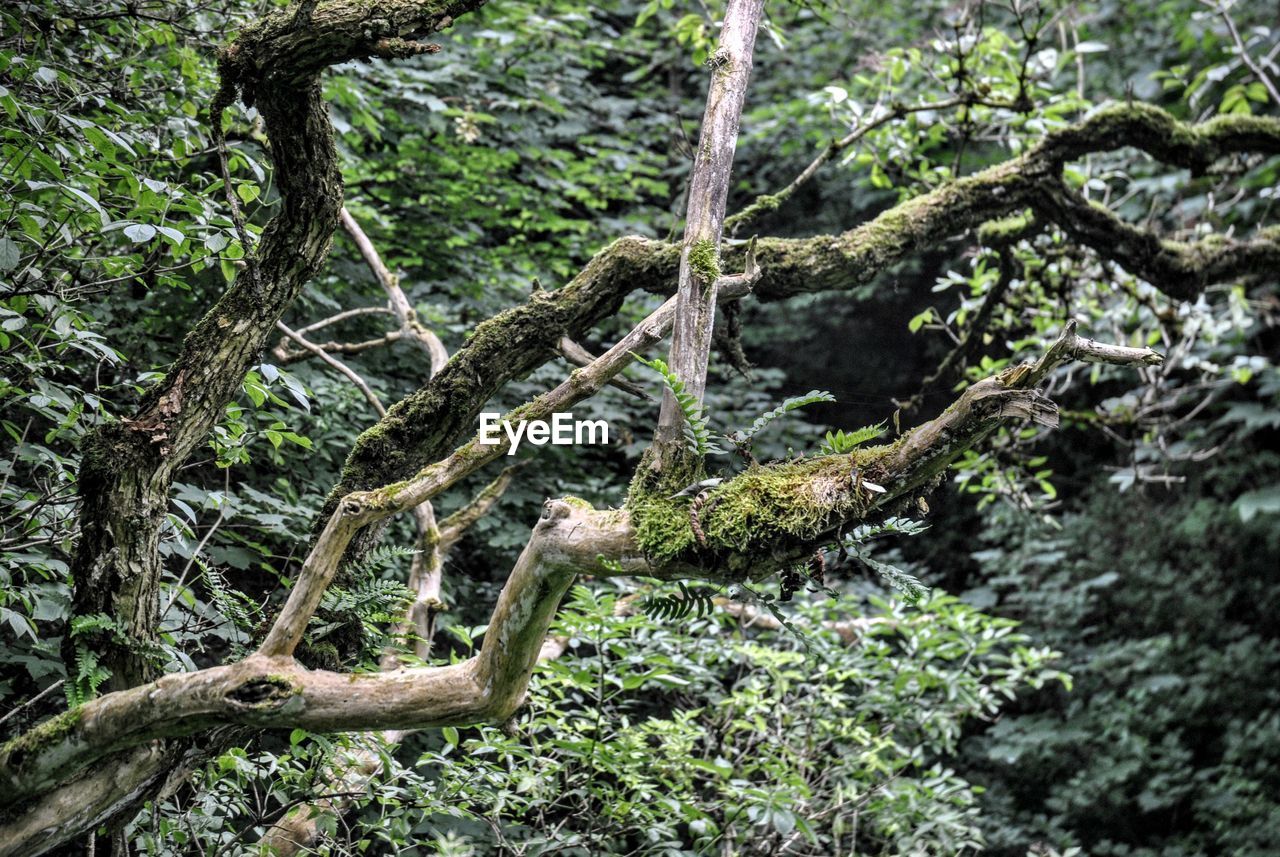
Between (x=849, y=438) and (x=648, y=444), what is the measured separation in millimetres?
2508

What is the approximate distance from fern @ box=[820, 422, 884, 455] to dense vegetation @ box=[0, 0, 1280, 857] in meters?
0.01

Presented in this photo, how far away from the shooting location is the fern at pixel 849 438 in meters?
1.61

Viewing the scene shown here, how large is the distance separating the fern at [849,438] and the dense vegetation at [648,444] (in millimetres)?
12

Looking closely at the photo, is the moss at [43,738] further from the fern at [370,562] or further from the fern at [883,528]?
the fern at [883,528]

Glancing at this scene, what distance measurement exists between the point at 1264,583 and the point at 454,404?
6.69 metres

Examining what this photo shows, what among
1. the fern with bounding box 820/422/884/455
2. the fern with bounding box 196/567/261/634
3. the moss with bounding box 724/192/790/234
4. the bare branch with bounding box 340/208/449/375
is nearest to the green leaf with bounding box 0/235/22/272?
the fern with bounding box 196/567/261/634

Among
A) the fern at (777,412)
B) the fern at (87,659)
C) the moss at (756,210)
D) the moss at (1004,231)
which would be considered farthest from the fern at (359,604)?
the moss at (1004,231)

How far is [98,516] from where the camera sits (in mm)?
1997

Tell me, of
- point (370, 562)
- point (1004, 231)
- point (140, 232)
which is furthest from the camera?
point (1004, 231)

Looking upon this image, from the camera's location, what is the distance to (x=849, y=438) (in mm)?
1620

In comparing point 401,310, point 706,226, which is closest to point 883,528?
point 706,226

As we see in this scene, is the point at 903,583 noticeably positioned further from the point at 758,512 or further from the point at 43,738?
the point at 43,738

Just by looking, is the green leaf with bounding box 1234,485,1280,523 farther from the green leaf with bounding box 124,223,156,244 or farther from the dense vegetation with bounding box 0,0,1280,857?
the green leaf with bounding box 124,223,156,244

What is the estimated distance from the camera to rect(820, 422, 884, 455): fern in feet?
5.27
